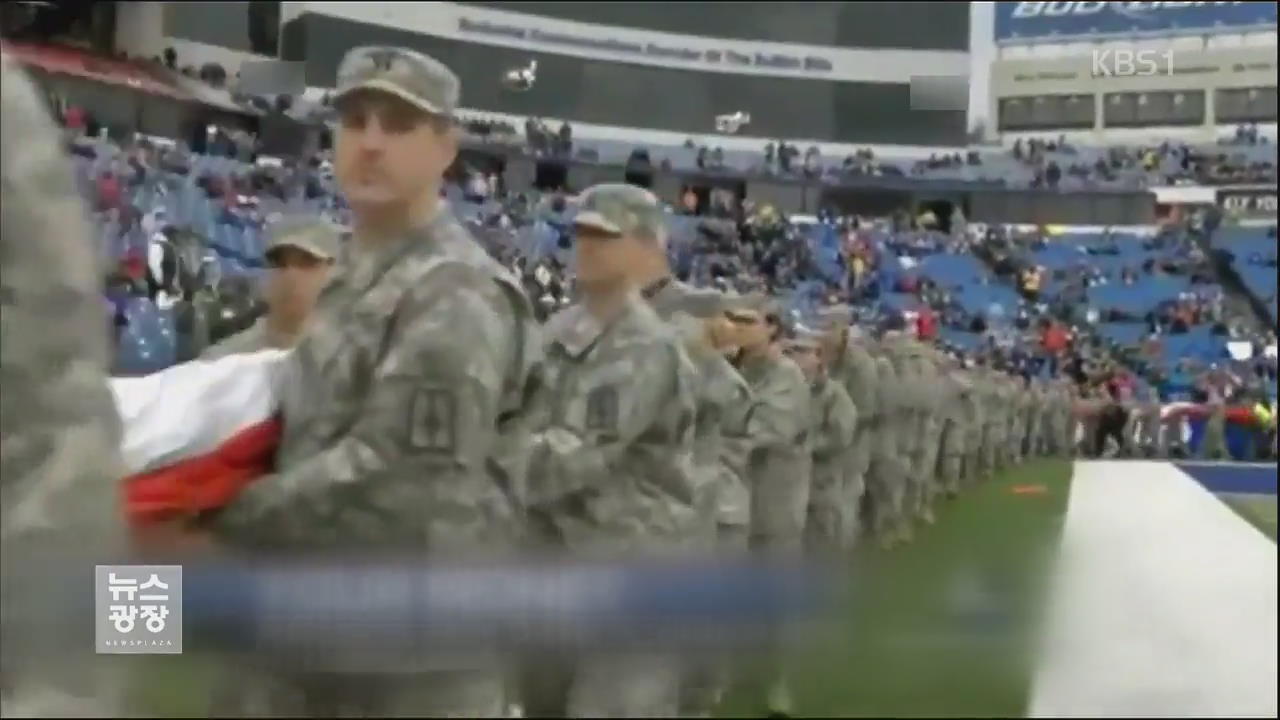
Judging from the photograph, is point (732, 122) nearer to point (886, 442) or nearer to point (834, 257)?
point (834, 257)

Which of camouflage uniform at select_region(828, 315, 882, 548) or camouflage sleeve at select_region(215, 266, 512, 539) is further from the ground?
camouflage sleeve at select_region(215, 266, 512, 539)

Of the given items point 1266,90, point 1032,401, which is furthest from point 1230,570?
point 1266,90

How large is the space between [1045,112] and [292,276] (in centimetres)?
1007

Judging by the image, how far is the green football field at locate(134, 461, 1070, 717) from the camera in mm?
1250

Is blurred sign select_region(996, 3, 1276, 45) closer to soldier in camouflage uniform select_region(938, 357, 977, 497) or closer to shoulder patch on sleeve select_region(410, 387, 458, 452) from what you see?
soldier in camouflage uniform select_region(938, 357, 977, 497)

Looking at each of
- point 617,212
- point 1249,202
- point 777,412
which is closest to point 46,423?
point 617,212

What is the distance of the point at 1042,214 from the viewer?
15.6m

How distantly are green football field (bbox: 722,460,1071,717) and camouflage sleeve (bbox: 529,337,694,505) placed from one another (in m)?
0.32

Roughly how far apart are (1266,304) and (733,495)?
1824 cm

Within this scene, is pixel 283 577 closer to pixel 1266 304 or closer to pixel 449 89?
pixel 449 89

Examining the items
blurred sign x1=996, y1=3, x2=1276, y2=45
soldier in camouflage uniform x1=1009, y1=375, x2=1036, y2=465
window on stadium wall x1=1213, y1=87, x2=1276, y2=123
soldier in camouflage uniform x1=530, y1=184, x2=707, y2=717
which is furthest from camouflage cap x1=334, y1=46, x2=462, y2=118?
window on stadium wall x1=1213, y1=87, x2=1276, y2=123

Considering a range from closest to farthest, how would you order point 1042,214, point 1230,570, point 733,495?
point 1230,570 < point 733,495 < point 1042,214

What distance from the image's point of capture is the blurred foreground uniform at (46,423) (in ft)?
2.51

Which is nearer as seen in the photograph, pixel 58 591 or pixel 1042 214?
pixel 58 591
